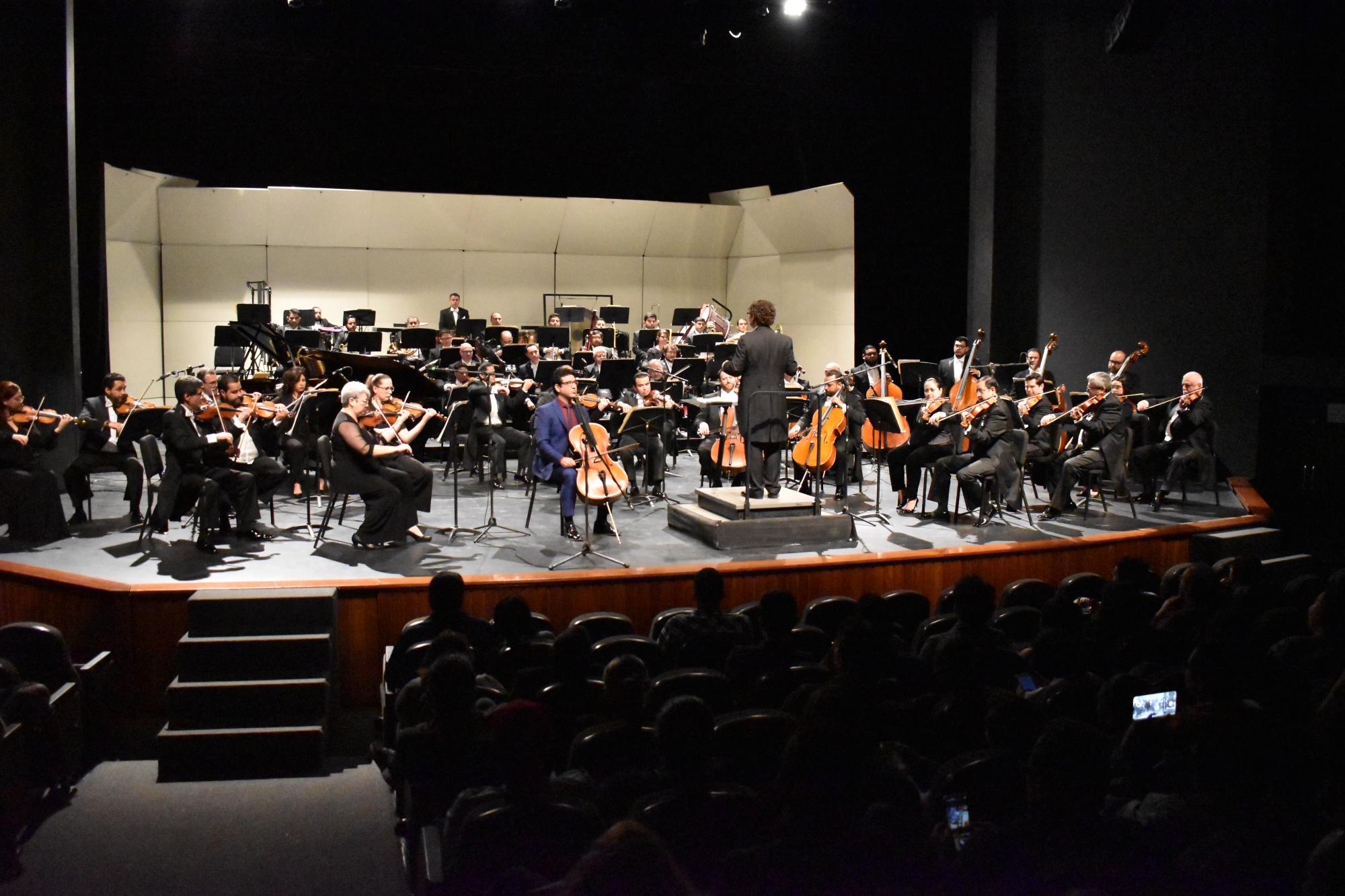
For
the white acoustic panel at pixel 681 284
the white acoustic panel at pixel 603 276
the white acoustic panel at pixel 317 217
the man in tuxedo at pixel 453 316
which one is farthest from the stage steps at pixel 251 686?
the white acoustic panel at pixel 681 284

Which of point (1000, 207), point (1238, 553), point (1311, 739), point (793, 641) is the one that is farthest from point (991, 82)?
point (1311, 739)

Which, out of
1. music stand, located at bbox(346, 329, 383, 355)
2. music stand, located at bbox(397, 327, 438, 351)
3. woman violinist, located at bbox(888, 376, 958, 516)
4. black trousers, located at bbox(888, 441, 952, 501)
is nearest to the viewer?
woman violinist, located at bbox(888, 376, 958, 516)

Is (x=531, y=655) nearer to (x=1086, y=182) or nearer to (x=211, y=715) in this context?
(x=211, y=715)

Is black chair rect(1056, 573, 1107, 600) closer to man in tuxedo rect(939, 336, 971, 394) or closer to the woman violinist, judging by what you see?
the woman violinist

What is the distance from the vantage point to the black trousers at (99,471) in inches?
323

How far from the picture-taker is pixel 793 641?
4.82m

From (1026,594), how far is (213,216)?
45.9 ft

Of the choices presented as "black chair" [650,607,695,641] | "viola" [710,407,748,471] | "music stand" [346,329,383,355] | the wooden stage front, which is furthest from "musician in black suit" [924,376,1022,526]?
"music stand" [346,329,383,355]

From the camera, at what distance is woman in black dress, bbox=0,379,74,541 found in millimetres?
7527

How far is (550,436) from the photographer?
7793mm

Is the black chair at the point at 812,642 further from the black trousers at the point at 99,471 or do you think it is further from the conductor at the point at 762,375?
the black trousers at the point at 99,471

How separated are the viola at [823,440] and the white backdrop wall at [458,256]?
6847 mm

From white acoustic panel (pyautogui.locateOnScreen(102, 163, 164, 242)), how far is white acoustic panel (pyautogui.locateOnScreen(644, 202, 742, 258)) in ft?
24.6

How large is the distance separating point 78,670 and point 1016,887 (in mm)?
4614
